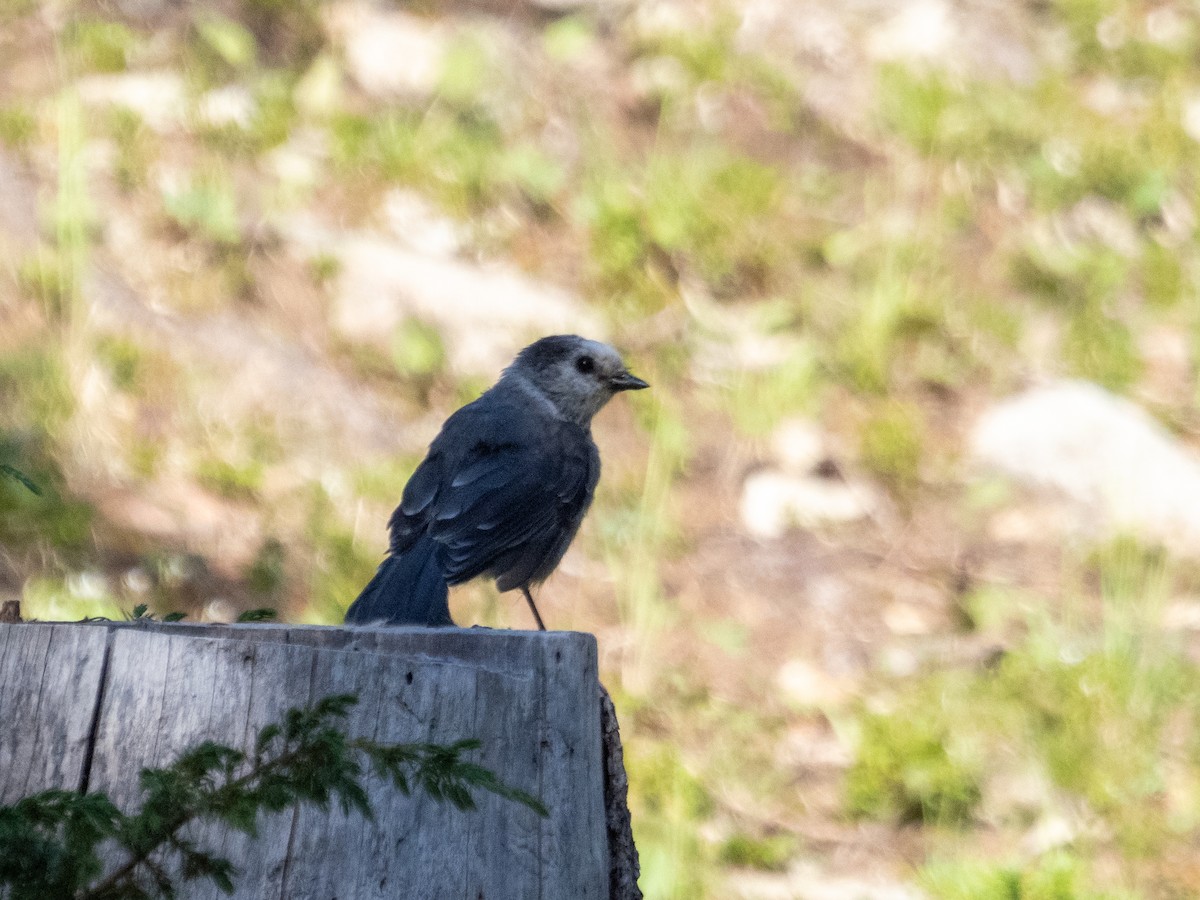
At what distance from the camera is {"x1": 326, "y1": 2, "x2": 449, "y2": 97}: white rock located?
7.57 m

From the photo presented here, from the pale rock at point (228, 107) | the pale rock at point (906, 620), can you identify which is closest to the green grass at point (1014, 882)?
the pale rock at point (906, 620)

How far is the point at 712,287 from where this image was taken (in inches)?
273

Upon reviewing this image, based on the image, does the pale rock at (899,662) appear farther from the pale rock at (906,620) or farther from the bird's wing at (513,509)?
the bird's wing at (513,509)

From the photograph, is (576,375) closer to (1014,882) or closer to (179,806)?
(1014,882)

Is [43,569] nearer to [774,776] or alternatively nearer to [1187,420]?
[774,776]

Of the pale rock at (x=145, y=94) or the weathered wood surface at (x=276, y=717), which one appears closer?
the weathered wood surface at (x=276, y=717)

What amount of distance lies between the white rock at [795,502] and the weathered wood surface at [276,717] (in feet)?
12.6

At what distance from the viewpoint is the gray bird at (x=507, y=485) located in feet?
12.4

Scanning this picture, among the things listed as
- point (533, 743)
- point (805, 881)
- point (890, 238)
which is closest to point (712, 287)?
point (890, 238)

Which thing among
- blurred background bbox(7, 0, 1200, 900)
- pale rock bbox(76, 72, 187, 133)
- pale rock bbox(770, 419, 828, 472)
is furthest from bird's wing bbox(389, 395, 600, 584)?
pale rock bbox(76, 72, 187, 133)

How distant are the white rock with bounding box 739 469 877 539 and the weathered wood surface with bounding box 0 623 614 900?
151 inches

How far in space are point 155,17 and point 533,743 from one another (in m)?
6.35

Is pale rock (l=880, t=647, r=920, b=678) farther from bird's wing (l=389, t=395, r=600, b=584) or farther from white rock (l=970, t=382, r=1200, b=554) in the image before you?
bird's wing (l=389, t=395, r=600, b=584)

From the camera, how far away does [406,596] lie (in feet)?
11.2
